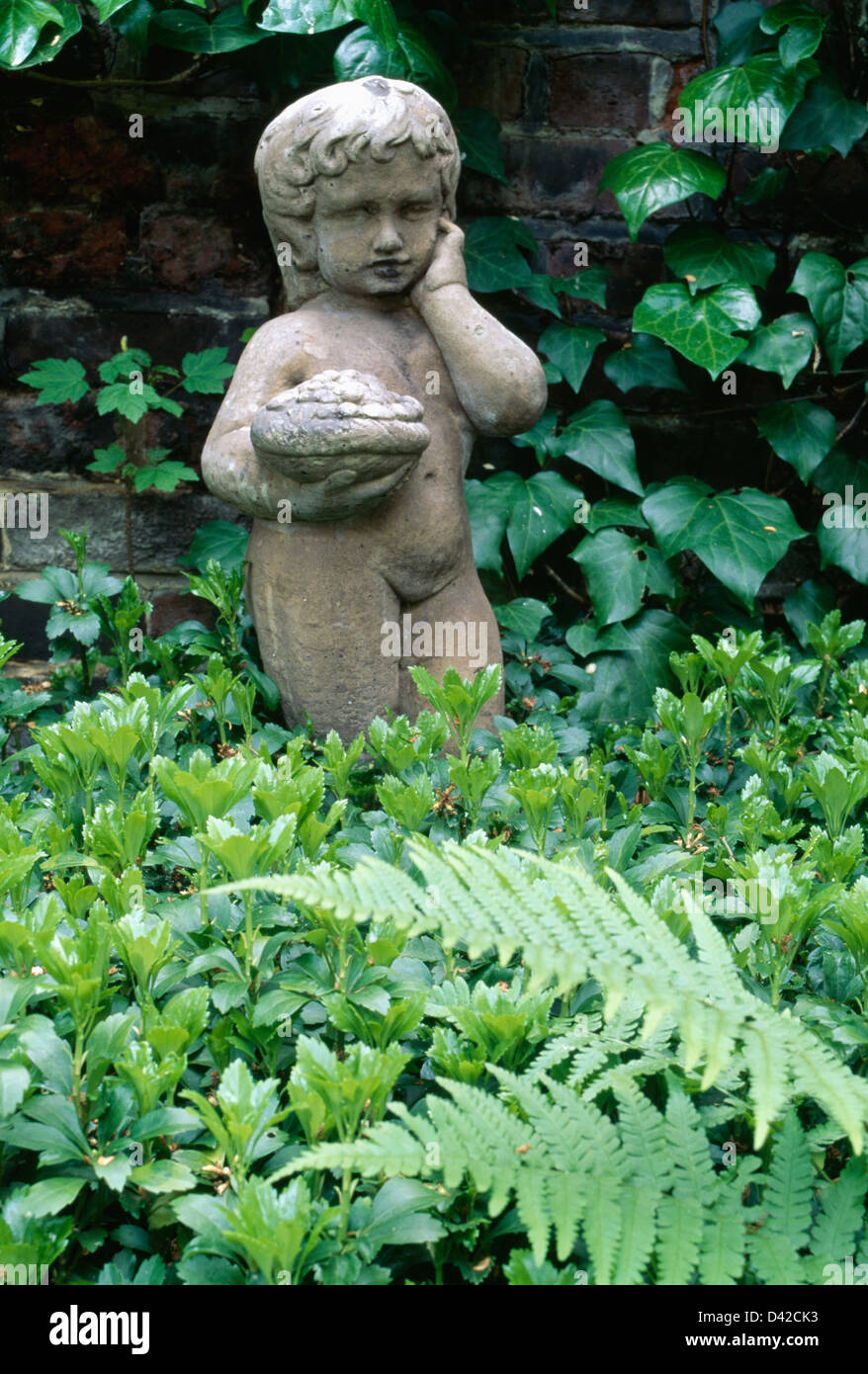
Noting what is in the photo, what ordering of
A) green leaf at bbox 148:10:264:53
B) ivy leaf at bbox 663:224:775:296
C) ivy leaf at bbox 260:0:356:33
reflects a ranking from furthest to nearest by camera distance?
ivy leaf at bbox 663:224:775:296 < green leaf at bbox 148:10:264:53 < ivy leaf at bbox 260:0:356:33

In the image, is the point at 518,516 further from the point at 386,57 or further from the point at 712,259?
the point at 386,57

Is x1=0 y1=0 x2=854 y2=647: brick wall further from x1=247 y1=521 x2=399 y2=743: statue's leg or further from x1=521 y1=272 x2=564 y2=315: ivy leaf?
x1=247 y1=521 x2=399 y2=743: statue's leg

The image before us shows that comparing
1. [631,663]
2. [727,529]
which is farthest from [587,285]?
[631,663]

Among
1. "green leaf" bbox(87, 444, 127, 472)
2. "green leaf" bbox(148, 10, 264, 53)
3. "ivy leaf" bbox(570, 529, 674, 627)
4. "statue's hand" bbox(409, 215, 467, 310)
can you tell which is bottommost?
"ivy leaf" bbox(570, 529, 674, 627)

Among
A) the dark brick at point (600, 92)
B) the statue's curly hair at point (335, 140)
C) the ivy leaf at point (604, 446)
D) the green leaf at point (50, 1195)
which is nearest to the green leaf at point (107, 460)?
the statue's curly hair at point (335, 140)

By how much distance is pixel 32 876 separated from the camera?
5.12 ft

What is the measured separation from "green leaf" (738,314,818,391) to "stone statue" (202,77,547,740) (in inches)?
38.2

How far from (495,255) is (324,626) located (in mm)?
1436

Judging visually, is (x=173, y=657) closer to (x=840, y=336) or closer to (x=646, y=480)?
(x=646, y=480)

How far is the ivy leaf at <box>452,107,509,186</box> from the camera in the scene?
10.4ft

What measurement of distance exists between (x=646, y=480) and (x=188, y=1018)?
2669 mm

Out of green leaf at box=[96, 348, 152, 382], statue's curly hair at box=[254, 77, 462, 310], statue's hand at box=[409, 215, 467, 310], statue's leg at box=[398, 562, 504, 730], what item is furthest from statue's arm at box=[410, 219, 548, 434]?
green leaf at box=[96, 348, 152, 382]

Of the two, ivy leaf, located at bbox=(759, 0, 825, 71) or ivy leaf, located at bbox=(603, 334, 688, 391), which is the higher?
ivy leaf, located at bbox=(759, 0, 825, 71)

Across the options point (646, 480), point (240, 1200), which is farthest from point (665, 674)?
point (240, 1200)
